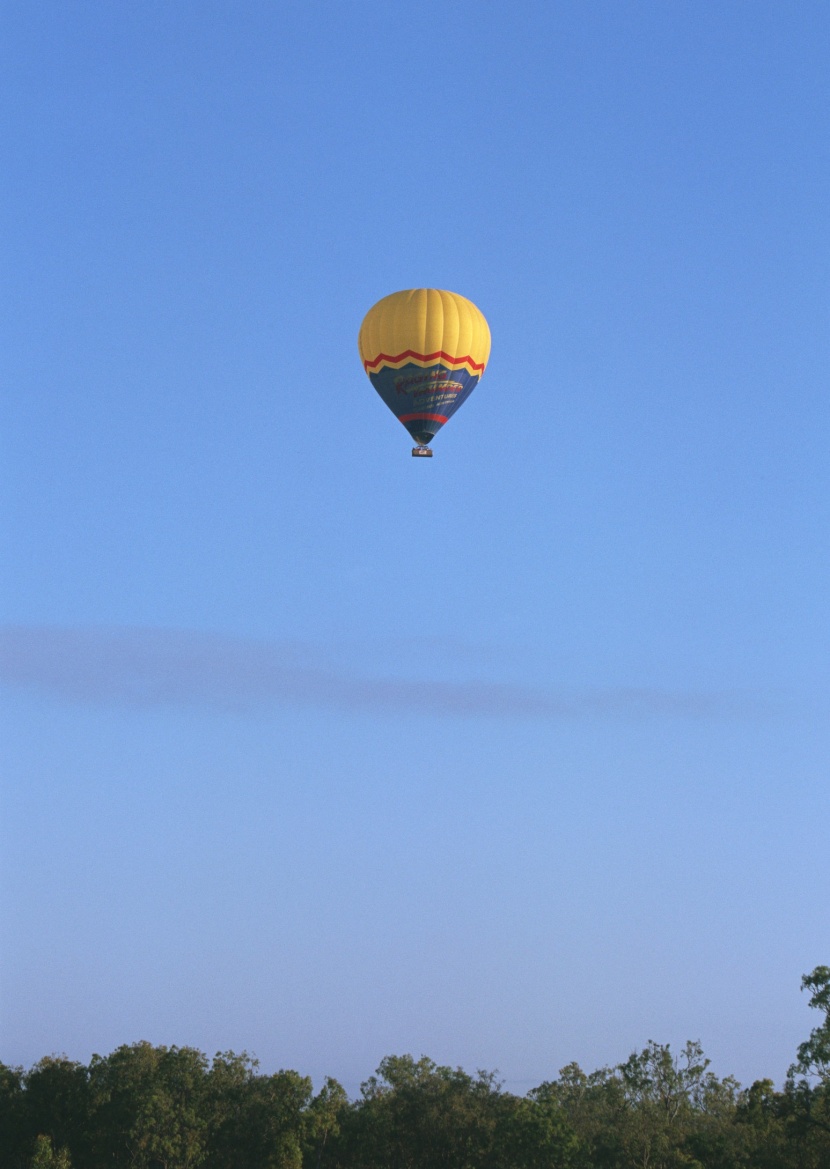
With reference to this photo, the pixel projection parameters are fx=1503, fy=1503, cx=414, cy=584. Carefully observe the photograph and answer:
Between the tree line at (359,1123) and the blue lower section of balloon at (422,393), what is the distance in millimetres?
26964

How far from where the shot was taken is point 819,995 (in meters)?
59.5

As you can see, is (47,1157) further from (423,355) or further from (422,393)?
(423,355)

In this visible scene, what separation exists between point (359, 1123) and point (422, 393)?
35739mm

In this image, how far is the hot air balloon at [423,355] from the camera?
59906 millimetres

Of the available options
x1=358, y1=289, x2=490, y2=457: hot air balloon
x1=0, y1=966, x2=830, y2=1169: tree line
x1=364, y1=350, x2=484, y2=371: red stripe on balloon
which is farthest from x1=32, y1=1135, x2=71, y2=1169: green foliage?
x1=364, y1=350, x2=484, y2=371: red stripe on balloon

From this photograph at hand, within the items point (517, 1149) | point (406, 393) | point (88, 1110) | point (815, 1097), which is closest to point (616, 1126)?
point (517, 1149)

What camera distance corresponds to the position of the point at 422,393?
60.2 m

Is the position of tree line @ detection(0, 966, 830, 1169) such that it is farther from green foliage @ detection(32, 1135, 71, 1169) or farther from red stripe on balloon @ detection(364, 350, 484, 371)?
red stripe on balloon @ detection(364, 350, 484, 371)

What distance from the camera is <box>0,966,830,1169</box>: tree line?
209 ft

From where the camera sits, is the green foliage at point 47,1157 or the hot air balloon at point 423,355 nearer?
the hot air balloon at point 423,355

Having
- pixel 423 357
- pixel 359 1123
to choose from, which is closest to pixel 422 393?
pixel 423 357

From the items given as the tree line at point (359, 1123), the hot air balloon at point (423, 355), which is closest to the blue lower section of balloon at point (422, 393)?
the hot air balloon at point (423, 355)

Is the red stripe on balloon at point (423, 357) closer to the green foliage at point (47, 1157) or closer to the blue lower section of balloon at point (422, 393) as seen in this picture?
the blue lower section of balloon at point (422, 393)

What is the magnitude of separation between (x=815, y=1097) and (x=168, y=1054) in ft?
111
